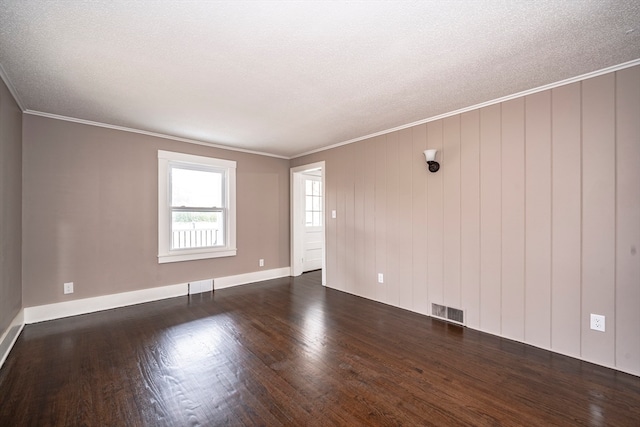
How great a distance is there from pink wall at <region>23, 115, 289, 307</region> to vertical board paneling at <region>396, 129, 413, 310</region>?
2903 millimetres

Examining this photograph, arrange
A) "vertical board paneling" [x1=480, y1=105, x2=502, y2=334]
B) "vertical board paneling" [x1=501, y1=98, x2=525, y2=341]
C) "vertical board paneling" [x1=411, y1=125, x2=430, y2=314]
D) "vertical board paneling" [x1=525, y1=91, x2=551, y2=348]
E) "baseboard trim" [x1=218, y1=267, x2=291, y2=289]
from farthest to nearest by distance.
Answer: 1. "baseboard trim" [x1=218, y1=267, x2=291, y2=289]
2. "vertical board paneling" [x1=411, y1=125, x2=430, y2=314]
3. "vertical board paneling" [x1=480, y1=105, x2=502, y2=334]
4. "vertical board paneling" [x1=501, y1=98, x2=525, y2=341]
5. "vertical board paneling" [x1=525, y1=91, x2=551, y2=348]

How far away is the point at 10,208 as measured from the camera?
270cm

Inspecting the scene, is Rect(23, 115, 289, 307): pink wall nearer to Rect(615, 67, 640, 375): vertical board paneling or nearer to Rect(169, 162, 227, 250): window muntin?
Rect(169, 162, 227, 250): window muntin

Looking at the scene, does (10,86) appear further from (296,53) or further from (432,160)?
(432,160)

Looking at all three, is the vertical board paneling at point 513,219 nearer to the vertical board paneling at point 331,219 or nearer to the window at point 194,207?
the vertical board paneling at point 331,219

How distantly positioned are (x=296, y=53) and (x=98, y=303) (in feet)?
12.6

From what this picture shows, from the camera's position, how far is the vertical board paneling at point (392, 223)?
3789 millimetres

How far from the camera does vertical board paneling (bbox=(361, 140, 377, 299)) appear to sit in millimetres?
4094

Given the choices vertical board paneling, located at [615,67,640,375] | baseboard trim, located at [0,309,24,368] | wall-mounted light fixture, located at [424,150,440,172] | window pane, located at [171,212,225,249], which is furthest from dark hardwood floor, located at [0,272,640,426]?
wall-mounted light fixture, located at [424,150,440,172]

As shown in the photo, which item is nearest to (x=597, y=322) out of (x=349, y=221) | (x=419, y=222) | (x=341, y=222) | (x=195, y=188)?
(x=419, y=222)

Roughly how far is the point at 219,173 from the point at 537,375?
4.64 metres

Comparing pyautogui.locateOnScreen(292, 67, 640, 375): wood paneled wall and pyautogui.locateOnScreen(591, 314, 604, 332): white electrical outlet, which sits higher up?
pyautogui.locateOnScreen(292, 67, 640, 375): wood paneled wall

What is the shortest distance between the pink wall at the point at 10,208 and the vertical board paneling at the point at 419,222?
4.07 metres

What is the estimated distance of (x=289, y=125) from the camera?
3.64 m
